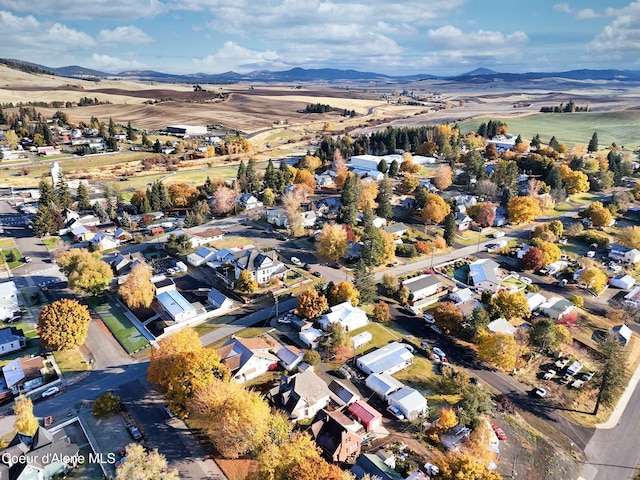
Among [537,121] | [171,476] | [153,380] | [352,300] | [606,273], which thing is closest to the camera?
[171,476]

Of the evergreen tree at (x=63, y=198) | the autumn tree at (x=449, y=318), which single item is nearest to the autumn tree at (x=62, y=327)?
the autumn tree at (x=449, y=318)

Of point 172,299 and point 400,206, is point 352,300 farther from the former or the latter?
point 400,206

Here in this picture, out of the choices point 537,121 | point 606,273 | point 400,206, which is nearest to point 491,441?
point 606,273

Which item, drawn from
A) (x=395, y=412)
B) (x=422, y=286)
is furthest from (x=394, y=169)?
(x=395, y=412)

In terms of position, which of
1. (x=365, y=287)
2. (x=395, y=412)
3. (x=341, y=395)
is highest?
(x=365, y=287)

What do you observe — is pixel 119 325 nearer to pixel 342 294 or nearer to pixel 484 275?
pixel 342 294

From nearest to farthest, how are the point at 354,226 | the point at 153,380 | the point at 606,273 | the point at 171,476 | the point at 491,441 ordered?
the point at 171,476, the point at 491,441, the point at 153,380, the point at 606,273, the point at 354,226
